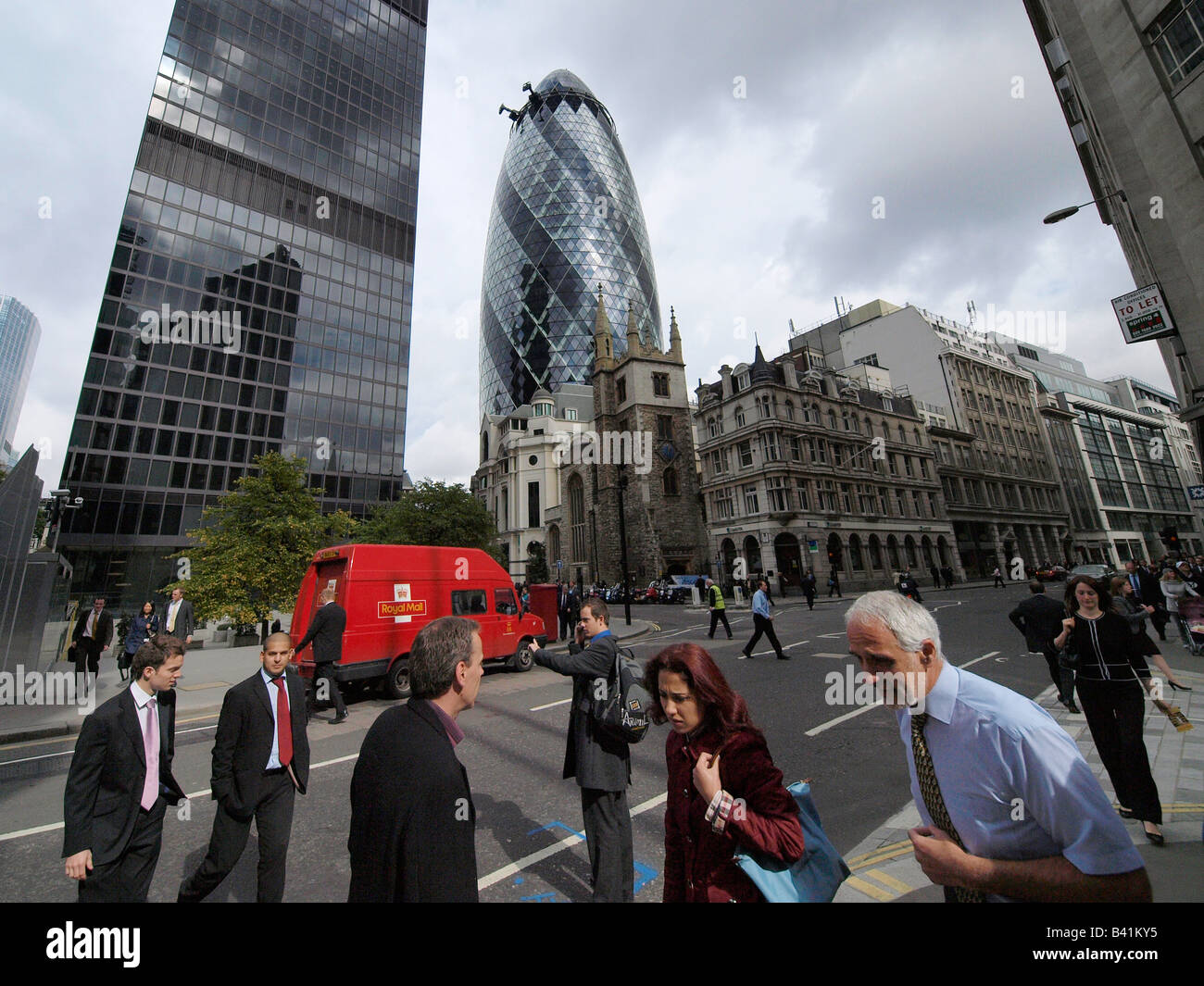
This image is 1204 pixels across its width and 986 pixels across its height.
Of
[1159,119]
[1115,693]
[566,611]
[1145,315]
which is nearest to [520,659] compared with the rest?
[566,611]

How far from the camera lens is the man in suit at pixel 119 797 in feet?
8.66

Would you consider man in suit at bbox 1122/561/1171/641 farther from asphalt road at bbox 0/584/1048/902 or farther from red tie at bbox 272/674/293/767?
red tie at bbox 272/674/293/767

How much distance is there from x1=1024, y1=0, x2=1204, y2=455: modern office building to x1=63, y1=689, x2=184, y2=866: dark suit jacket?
18258 mm

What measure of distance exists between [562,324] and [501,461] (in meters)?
27.6

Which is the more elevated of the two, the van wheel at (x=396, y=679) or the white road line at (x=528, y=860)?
the van wheel at (x=396, y=679)

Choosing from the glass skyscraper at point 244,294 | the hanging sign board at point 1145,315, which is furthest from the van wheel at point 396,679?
the glass skyscraper at point 244,294

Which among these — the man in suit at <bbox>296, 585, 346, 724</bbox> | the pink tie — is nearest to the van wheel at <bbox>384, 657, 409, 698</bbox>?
the man in suit at <bbox>296, 585, 346, 724</bbox>

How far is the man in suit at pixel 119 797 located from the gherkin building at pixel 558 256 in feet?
255

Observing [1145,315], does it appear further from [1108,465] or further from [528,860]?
[1108,465]

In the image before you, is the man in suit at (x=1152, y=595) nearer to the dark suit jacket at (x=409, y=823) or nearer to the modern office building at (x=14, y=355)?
the dark suit jacket at (x=409, y=823)

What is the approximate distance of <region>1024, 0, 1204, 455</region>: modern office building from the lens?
10789 millimetres

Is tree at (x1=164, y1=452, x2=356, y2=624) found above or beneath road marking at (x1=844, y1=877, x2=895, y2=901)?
above

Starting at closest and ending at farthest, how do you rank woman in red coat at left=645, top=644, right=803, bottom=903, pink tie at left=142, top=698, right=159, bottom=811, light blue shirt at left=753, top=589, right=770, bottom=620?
woman in red coat at left=645, top=644, right=803, bottom=903 → pink tie at left=142, top=698, right=159, bottom=811 → light blue shirt at left=753, top=589, right=770, bottom=620

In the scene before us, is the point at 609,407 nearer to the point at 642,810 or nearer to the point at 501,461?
the point at 501,461
